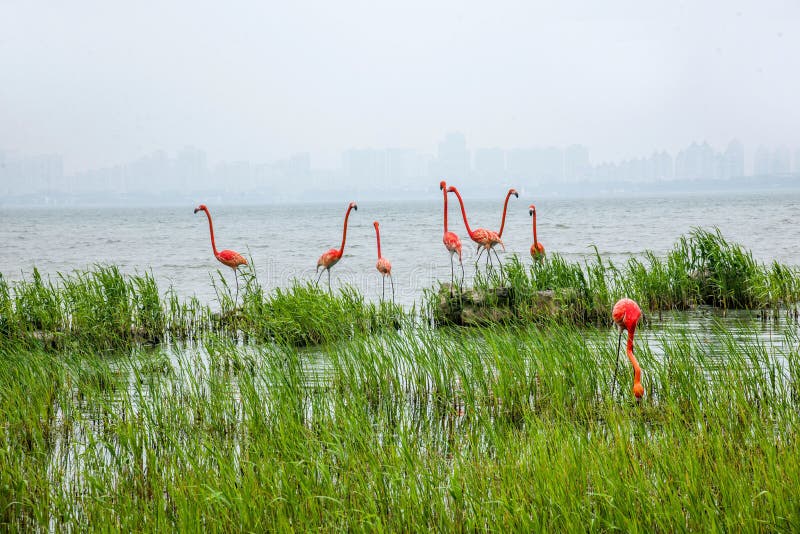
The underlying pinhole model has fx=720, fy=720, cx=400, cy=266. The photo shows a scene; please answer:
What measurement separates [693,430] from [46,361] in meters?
5.54

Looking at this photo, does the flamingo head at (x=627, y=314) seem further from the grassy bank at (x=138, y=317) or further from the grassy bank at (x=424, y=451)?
the grassy bank at (x=138, y=317)

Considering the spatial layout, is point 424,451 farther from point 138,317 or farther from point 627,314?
point 138,317

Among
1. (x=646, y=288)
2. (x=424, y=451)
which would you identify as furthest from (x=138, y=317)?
(x=646, y=288)

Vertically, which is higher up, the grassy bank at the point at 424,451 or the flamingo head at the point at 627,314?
the flamingo head at the point at 627,314

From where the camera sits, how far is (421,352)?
6145 millimetres

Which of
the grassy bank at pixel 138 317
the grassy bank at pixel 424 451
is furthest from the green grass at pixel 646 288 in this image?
the grassy bank at pixel 424 451

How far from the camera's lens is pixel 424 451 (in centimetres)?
463

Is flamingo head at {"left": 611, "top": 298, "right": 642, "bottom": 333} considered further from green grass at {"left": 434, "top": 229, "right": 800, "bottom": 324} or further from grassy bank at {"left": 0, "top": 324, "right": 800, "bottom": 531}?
green grass at {"left": 434, "top": 229, "right": 800, "bottom": 324}

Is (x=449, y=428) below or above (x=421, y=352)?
below

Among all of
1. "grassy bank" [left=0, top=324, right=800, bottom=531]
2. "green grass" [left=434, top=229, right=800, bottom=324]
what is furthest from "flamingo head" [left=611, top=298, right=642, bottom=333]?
"green grass" [left=434, top=229, right=800, bottom=324]

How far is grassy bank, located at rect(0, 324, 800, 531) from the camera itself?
3436 mm

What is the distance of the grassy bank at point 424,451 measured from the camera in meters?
3.44

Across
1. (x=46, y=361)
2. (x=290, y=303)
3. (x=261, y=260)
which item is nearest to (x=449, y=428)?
(x=46, y=361)

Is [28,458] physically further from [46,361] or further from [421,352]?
[421,352]
